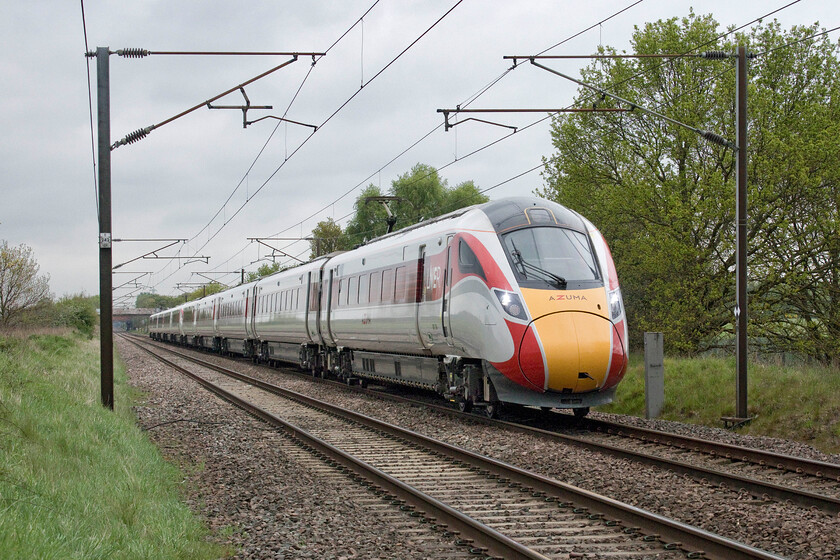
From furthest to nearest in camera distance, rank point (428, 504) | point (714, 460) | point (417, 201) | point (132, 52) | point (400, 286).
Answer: point (417, 201) → point (400, 286) → point (132, 52) → point (714, 460) → point (428, 504)

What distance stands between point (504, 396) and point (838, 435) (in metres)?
4.68

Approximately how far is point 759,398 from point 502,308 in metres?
4.94

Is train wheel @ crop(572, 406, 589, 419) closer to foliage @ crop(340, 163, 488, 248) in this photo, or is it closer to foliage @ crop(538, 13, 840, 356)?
foliage @ crop(538, 13, 840, 356)

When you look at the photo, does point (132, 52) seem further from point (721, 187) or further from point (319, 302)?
point (721, 187)

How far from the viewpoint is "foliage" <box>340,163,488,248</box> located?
66.2m

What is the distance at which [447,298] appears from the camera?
1420cm

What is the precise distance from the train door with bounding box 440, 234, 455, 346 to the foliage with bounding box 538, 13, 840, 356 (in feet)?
35.1

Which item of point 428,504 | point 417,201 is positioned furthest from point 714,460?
point 417,201

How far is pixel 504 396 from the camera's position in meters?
12.8

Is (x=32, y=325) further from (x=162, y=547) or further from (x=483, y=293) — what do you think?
(x=162, y=547)

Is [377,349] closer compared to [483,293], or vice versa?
[483,293]

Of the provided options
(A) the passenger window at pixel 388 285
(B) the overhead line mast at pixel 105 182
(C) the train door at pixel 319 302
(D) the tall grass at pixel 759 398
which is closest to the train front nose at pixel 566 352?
(D) the tall grass at pixel 759 398

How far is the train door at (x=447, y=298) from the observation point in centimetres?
1409

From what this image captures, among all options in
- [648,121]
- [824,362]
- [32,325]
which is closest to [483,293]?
[824,362]
